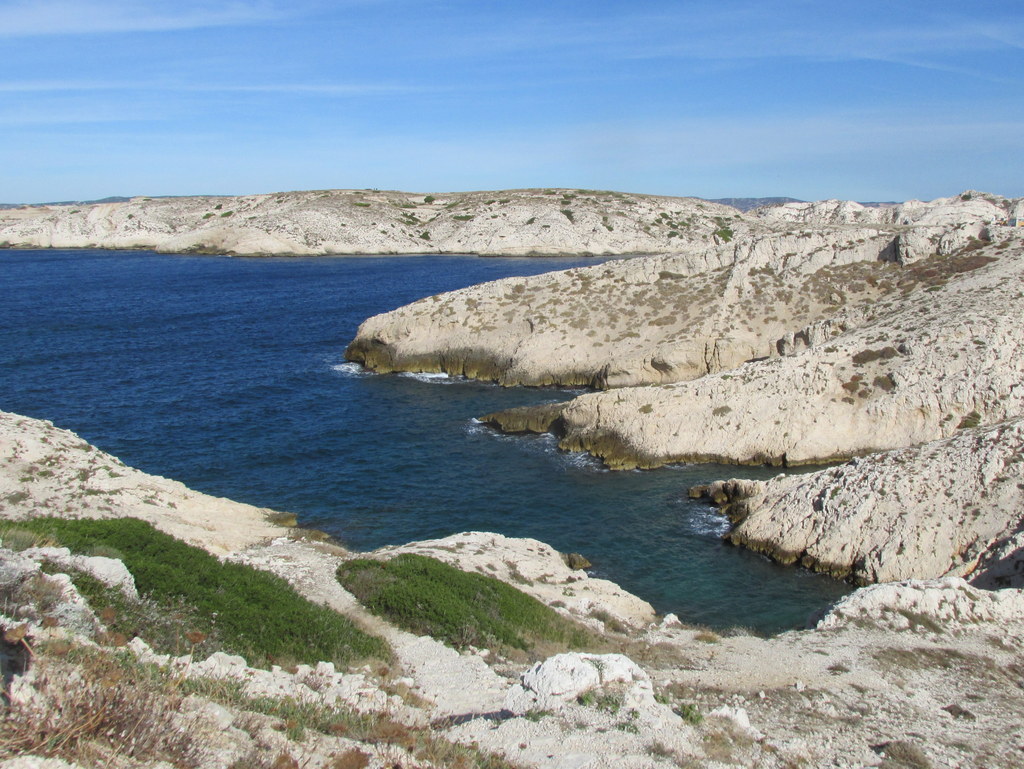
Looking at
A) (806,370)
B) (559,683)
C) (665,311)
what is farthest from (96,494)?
(665,311)

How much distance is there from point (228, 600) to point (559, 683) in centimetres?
740

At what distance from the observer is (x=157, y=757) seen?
8367 millimetres

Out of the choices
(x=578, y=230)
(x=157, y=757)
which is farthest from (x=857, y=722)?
(x=578, y=230)

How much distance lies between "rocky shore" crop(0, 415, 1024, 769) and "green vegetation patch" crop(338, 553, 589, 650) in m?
0.54

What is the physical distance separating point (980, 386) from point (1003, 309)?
7929mm

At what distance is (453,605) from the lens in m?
19.1

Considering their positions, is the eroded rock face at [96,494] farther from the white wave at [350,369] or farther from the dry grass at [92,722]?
the white wave at [350,369]

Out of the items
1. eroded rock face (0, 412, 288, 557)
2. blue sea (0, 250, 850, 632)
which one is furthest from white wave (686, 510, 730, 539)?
eroded rock face (0, 412, 288, 557)

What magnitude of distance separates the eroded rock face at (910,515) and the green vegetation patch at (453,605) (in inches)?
496

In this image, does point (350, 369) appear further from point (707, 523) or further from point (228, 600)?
point (228, 600)

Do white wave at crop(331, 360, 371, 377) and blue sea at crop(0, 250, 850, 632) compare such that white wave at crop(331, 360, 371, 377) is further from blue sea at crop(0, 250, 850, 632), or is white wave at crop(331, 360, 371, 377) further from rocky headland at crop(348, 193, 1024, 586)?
rocky headland at crop(348, 193, 1024, 586)

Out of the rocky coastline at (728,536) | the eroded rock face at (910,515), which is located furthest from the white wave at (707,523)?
the eroded rock face at (910,515)

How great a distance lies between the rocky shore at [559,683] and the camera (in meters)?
9.77

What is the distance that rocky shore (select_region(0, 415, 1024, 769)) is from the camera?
9766 mm
